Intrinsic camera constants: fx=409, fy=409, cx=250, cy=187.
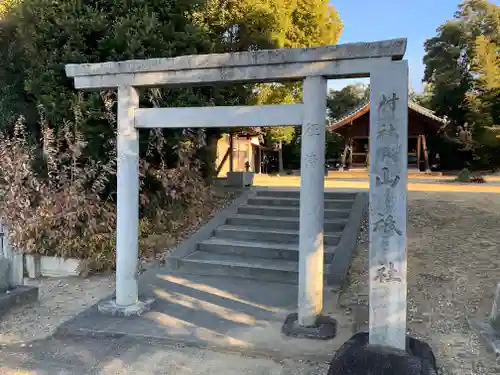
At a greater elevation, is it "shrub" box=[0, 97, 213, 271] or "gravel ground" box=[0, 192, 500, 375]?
"shrub" box=[0, 97, 213, 271]

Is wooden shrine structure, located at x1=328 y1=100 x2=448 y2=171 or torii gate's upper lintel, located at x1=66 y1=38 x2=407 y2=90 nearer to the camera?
torii gate's upper lintel, located at x1=66 y1=38 x2=407 y2=90

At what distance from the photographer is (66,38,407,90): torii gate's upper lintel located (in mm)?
3539

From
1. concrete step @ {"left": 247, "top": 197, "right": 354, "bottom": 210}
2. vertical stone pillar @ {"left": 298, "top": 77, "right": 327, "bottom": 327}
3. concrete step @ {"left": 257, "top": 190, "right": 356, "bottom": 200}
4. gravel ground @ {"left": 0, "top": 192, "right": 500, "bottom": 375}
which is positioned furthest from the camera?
concrete step @ {"left": 257, "top": 190, "right": 356, "bottom": 200}

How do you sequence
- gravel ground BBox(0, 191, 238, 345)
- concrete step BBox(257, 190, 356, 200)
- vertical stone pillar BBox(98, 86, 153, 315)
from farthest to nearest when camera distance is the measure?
concrete step BBox(257, 190, 356, 200) → vertical stone pillar BBox(98, 86, 153, 315) → gravel ground BBox(0, 191, 238, 345)

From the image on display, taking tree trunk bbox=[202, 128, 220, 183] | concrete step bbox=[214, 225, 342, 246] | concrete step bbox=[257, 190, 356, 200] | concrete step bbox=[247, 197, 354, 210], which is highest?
tree trunk bbox=[202, 128, 220, 183]

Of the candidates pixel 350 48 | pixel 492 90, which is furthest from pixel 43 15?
pixel 492 90

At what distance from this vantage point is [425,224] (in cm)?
689

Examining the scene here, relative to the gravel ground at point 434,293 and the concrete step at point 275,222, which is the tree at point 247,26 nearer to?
the concrete step at point 275,222

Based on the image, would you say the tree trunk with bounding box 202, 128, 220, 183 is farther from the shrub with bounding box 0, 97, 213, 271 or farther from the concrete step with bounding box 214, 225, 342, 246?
the concrete step with bounding box 214, 225, 342, 246

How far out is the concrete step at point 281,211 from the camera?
7.18 metres

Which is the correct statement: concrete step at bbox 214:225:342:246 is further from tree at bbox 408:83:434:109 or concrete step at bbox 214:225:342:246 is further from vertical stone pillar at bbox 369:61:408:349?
tree at bbox 408:83:434:109

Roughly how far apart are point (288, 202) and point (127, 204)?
3884mm

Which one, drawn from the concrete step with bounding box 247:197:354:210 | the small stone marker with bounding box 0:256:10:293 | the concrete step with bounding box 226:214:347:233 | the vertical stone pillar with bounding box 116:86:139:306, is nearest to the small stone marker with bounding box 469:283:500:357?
the concrete step with bounding box 226:214:347:233

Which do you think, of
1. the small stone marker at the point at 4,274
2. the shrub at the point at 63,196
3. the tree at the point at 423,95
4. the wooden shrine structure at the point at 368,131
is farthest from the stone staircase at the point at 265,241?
the tree at the point at 423,95
